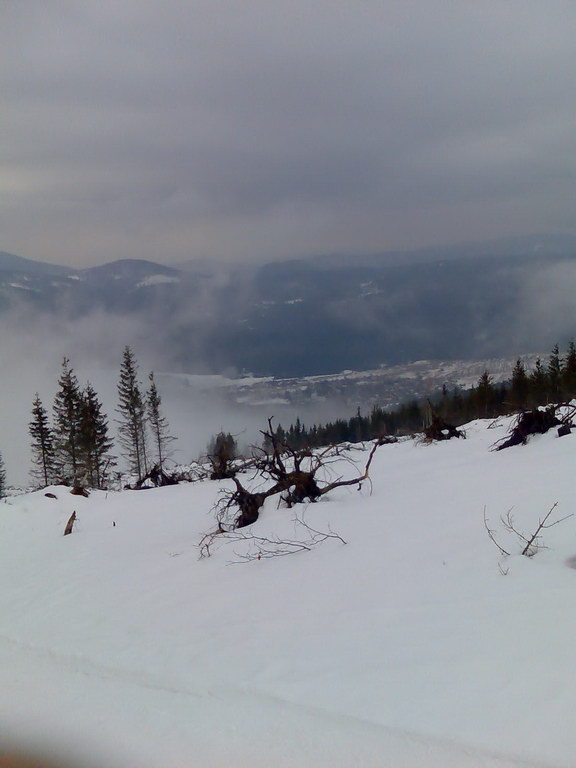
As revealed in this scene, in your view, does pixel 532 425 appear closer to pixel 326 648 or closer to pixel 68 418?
pixel 326 648

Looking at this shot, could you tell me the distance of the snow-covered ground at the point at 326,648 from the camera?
310 centimetres

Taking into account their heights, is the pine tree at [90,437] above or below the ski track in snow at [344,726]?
below

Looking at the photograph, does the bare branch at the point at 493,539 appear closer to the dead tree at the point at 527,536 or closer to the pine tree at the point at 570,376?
the dead tree at the point at 527,536

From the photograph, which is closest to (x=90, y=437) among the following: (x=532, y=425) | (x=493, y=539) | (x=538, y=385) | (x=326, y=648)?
(x=532, y=425)

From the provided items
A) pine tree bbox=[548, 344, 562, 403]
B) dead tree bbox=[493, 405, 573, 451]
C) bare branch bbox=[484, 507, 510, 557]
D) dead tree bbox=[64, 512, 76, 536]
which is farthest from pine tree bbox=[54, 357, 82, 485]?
pine tree bbox=[548, 344, 562, 403]

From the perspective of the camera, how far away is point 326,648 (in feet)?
13.4

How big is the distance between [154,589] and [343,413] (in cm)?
17043

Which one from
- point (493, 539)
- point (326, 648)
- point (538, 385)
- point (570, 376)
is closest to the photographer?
point (326, 648)

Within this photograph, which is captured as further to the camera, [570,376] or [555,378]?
[555,378]

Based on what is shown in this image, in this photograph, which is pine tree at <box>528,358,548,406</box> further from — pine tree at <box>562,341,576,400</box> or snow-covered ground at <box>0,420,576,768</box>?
snow-covered ground at <box>0,420,576,768</box>

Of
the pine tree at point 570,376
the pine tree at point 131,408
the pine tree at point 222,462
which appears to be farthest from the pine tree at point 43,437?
Answer: the pine tree at point 570,376

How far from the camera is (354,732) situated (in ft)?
10.4

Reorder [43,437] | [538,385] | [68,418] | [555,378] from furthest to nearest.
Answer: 1. [538,385]
2. [555,378]
3. [43,437]
4. [68,418]

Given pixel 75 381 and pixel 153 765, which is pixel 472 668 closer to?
pixel 153 765
